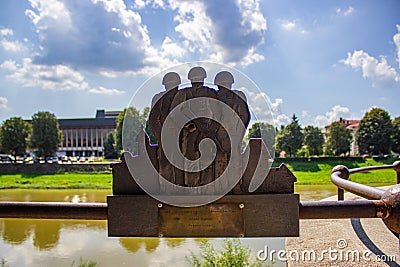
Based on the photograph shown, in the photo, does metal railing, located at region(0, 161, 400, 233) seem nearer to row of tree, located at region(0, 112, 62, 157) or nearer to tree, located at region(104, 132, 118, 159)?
row of tree, located at region(0, 112, 62, 157)

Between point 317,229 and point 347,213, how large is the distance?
3.11 metres

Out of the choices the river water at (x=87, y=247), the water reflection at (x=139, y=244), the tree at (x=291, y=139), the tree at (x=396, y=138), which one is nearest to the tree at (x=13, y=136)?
the tree at (x=291, y=139)

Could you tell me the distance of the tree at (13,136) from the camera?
3647 centimetres

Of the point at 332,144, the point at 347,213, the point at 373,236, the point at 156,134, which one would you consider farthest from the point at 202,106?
the point at 332,144

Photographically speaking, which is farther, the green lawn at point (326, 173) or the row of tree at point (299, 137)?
the row of tree at point (299, 137)

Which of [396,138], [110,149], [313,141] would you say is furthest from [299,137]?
[110,149]

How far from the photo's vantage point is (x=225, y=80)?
5.33ft

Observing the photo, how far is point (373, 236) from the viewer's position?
12.9ft

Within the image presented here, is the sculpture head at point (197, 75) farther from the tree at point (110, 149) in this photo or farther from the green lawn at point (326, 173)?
the tree at point (110, 149)

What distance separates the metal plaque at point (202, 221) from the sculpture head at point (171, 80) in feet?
1.77

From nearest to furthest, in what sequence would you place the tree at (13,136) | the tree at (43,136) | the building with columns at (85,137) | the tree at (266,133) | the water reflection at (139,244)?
the tree at (266,133) < the water reflection at (139,244) < the tree at (43,136) < the tree at (13,136) < the building with columns at (85,137)

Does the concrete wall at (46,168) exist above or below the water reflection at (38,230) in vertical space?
above

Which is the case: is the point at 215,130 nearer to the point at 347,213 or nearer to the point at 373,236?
the point at 347,213

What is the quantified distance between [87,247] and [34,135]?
93.2 feet
